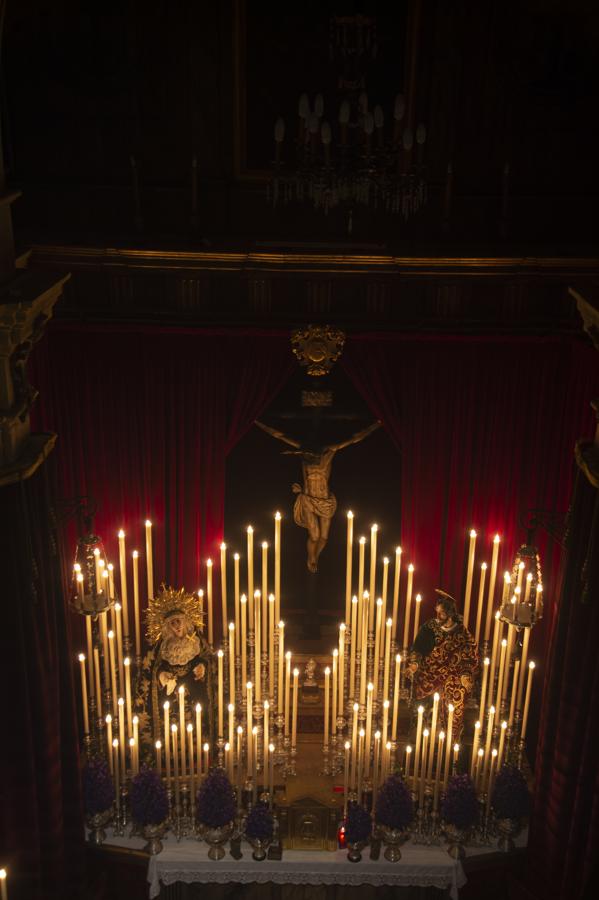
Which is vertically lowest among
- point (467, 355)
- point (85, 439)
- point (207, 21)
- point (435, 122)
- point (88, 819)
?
point (88, 819)

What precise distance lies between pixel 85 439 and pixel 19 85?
9.99 feet

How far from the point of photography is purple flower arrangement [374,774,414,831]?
7.93 metres

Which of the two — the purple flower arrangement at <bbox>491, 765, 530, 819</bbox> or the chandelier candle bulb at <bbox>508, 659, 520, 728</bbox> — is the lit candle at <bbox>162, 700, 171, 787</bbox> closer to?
the purple flower arrangement at <bbox>491, 765, 530, 819</bbox>

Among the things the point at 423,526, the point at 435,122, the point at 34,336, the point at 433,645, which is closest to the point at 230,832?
the point at 433,645

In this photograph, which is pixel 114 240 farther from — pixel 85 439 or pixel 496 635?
pixel 496 635

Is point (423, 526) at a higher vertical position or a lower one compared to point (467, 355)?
lower

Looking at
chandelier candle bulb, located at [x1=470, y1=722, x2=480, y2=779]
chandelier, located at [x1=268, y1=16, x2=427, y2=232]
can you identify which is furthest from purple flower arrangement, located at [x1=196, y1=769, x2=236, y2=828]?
chandelier, located at [x1=268, y1=16, x2=427, y2=232]

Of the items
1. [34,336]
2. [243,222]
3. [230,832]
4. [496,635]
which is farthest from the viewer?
[243,222]

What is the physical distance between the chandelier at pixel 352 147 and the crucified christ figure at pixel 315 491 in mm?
1965

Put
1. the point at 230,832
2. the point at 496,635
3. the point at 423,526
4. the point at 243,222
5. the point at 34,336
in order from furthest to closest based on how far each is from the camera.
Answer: the point at 423,526 < the point at 243,222 < the point at 496,635 < the point at 230,832 < the point at 34,336

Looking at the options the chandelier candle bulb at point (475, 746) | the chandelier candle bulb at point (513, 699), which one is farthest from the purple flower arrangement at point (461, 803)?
the chandelier candle bulb at point (513, 699)

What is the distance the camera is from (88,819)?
8.21 metres

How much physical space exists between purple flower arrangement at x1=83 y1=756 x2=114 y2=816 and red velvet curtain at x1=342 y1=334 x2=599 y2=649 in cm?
349

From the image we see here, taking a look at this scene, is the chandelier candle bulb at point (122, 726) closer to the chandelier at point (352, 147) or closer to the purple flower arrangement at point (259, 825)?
the purple flower arrangement at point (259, 825)
